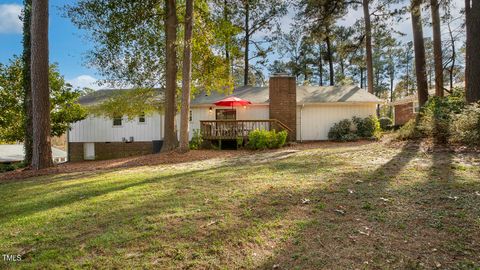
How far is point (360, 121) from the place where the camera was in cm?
1773

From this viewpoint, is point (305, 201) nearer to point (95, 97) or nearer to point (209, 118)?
point (209, 118)

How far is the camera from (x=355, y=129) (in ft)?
59.1

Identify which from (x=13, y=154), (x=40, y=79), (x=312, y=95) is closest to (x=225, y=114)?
(x=312, y=95)

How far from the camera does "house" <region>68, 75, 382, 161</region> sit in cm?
1723

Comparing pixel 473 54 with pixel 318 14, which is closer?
pixel 473 54

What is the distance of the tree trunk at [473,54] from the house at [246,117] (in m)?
8.08

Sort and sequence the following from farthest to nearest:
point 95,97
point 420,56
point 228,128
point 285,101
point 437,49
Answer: point 95,97
point 285,101
point 228,128
point 437,49
point 420,56

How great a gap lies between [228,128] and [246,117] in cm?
349

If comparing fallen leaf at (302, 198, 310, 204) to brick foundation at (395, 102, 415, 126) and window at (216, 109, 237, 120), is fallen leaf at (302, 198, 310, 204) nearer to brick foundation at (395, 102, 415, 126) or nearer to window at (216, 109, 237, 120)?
window at (216, 109, 237, 120)

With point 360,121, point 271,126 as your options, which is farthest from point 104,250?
point 360,121

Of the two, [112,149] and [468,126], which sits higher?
[468,126]

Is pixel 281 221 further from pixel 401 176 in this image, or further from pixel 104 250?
pixel 401 176

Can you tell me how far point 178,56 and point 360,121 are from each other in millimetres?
10697

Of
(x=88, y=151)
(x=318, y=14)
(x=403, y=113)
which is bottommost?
(x=88, y=151)
